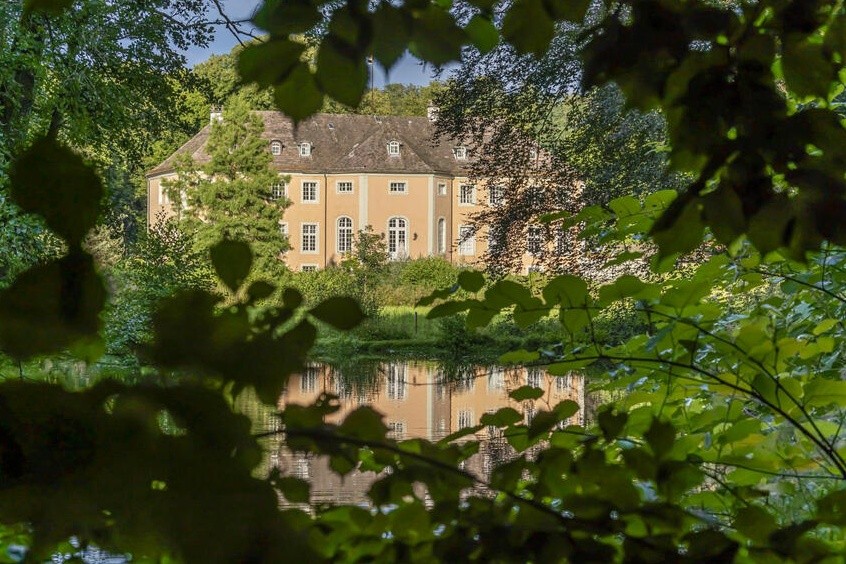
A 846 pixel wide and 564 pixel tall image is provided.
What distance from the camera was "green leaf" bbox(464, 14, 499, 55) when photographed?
508 millimetres

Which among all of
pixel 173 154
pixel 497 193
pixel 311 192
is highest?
pixel 173 154

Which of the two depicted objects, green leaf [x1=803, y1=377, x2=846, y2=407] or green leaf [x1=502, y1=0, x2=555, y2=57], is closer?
green leaf [x1=502, y1=0, x2=555, y2=57]

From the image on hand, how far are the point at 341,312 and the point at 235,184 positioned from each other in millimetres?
23632

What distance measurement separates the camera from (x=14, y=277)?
10.4 inches

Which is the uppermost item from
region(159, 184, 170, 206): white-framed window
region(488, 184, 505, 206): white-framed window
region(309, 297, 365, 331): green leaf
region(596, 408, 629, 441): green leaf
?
region(159, 184, 170, 206): white-framed window

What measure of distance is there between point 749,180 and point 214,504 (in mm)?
326

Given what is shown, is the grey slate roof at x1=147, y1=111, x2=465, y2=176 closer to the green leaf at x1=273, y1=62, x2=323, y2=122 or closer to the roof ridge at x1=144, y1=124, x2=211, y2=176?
the roof ridge at x1=144, y1=124, x2=211, y2=176

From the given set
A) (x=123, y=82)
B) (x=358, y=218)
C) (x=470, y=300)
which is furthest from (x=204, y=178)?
(x=470, y=300)

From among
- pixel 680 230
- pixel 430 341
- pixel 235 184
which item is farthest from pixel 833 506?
pixel 235 184

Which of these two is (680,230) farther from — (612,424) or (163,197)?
(163,197)

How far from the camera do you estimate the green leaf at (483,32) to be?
508mm

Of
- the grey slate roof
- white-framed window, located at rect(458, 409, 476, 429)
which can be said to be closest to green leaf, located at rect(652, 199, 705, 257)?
white-framed window, located at rect(458, 409, 476, 429)

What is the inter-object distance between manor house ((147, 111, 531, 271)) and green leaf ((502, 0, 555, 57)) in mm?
27131

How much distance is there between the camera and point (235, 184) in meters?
23.4
